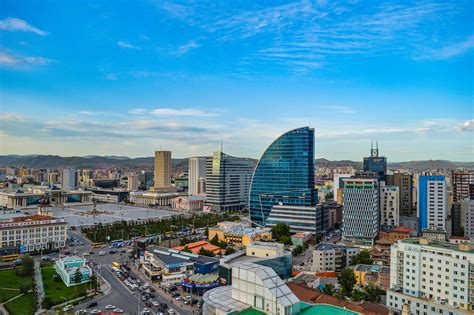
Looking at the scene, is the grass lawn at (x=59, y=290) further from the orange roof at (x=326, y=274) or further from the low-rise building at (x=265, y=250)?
the orange roof at (x=326, y=274)

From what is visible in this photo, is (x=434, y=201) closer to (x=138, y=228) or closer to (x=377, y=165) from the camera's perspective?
(x=377, y=165)

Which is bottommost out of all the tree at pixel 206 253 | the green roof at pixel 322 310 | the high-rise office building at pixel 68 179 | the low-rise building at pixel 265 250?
the tree at pixel 206 253

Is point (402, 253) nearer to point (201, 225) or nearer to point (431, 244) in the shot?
point (431, 244)

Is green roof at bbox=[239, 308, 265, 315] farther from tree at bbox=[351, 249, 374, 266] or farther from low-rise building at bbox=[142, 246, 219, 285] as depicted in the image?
tree at bbox=[351, 249, 374, 266]

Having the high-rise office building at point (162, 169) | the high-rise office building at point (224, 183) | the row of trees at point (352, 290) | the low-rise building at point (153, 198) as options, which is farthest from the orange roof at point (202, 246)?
→ the high-rise office building at point (162, 169)

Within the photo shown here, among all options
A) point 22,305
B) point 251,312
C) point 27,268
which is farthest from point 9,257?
point 251,312
